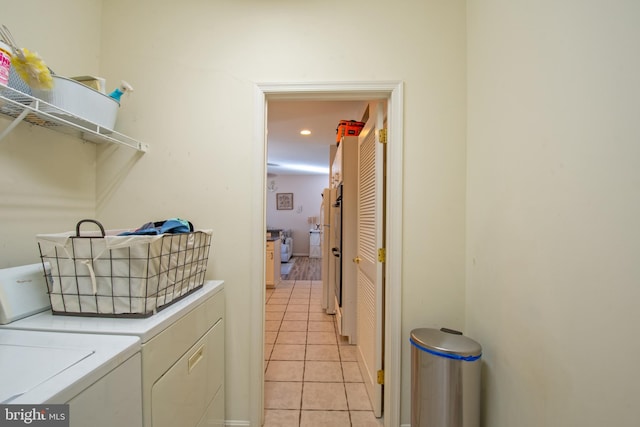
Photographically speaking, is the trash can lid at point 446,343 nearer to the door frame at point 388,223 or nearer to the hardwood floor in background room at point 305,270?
the door frame at point 388,223

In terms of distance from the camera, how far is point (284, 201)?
845cm

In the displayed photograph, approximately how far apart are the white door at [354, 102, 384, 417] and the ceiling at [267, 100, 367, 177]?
2.26ft

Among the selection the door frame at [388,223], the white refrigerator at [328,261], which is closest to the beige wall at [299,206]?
the white refrigerator at [328,261]

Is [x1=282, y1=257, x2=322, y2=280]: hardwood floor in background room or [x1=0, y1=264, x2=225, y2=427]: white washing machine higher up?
[x1=0, y1=264, x2=225, y2=427]: white washing machine

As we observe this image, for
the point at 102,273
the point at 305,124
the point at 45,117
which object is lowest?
the point at 102,273

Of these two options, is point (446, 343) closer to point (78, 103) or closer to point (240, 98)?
point (240, 98)

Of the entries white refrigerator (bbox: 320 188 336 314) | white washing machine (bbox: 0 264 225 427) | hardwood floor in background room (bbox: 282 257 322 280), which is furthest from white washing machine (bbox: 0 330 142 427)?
hardwood floor in background room (bbox: 282 257 322 280)

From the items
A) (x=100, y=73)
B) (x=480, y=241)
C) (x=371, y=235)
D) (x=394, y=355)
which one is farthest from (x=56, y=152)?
(x=480, y=241)

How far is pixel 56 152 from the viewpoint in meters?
1.27

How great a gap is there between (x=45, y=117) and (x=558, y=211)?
2.04 m

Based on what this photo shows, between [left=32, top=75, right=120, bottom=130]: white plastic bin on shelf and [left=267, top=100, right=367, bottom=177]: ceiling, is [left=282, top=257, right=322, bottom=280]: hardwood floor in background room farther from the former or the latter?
[left=32, top=75, right=120, bottom=130]: white plastic bin on shelf

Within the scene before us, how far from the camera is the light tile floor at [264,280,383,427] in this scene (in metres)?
1.61

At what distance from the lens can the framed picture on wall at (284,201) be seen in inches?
332

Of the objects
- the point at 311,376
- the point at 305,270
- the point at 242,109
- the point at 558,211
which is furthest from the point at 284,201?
the point at 558,211
